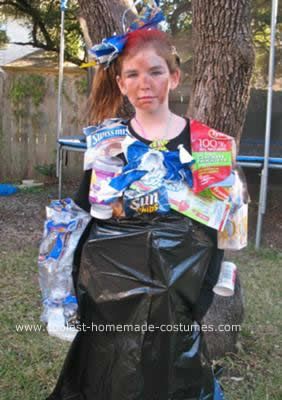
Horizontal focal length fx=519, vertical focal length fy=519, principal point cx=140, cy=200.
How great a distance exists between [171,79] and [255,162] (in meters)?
3.69

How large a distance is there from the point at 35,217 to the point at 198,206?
4780 millimetres

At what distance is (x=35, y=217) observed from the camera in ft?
20.6

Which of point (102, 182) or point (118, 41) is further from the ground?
point (118, 41)

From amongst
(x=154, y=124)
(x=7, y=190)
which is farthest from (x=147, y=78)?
(x=7, y=190)

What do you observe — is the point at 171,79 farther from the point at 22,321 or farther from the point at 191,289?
the point at 22,321

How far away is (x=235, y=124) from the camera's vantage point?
2.97 metres

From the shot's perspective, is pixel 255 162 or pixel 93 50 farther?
pixel 255 162

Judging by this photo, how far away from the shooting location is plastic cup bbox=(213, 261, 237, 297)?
1858mm

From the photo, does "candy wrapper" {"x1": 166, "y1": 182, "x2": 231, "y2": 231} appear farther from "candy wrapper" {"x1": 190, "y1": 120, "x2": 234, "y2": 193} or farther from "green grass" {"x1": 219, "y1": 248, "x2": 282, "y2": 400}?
"green grass" {"x1": 219, "y1": 248, "x2": 282, "y2": 400}

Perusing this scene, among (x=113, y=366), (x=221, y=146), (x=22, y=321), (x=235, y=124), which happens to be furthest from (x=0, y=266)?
(x=221, y=146)

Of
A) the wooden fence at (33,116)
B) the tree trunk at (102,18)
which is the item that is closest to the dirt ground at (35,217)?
the wooden fence at (33,116)

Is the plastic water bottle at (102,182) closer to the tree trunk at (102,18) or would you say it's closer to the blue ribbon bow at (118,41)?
the blue ribbon bow at (118,41)

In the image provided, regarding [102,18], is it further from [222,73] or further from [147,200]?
[147,200]

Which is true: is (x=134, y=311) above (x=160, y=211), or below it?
below
